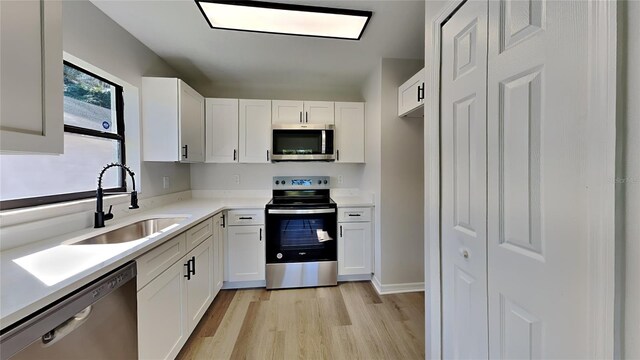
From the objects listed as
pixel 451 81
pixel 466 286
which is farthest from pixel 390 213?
pixel 451 81

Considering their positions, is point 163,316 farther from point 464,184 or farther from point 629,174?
point 629,174

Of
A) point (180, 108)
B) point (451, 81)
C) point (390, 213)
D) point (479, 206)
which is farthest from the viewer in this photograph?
point (390, 213)

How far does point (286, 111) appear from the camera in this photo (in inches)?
110

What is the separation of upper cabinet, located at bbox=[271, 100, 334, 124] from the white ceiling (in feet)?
1.04

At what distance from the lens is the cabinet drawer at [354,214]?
2568 millimetres

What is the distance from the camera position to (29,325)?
0.68 meters

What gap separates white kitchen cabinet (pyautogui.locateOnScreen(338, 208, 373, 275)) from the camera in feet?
8.44

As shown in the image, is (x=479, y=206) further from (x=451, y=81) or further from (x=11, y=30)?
(x=11, y=30)

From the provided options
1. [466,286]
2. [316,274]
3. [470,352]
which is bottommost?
[316,274]

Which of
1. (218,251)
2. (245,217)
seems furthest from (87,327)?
(245,217)

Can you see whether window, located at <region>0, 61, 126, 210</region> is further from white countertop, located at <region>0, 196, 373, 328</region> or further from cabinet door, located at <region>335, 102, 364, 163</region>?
cabinet door, located at <region>335, 102, 364, 163</region>

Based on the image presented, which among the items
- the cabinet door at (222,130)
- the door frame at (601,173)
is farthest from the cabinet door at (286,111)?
the door frame at (601,173)

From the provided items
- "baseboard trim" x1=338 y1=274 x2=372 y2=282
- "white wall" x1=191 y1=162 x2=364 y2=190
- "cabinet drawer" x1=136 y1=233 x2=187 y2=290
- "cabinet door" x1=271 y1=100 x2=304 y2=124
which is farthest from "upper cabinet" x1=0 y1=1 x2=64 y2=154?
"baseboard trim" x1=338 y1=274 x2=372 y2=282

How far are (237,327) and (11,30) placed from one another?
2051mm
